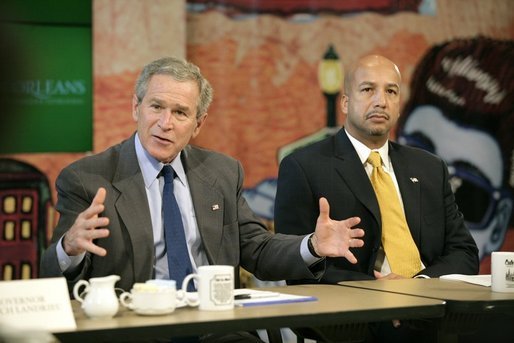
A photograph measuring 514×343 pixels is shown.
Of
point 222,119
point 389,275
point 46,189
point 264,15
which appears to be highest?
point 264,15

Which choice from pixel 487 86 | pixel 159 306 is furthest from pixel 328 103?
pixel 159 306

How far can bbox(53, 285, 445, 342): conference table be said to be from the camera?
1.92 m

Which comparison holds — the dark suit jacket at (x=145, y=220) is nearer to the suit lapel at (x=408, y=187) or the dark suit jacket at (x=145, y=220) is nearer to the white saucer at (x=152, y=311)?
the white saucer at (x=152, y=311)

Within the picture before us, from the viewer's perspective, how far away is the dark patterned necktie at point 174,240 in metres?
2.89

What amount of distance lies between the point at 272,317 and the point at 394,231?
5.24 feet

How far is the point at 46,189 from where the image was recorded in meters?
4.58

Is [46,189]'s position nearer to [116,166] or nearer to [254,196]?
[254,196]

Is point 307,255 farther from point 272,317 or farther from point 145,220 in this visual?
point 272,317

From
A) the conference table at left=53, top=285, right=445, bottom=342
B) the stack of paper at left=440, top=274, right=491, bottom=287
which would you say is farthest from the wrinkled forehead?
the conference table at left=53, top=285, right=445, bottom=342

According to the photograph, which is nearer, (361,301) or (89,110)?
(361,301)

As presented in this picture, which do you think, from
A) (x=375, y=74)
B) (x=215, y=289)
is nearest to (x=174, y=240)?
(x=215, y=289)

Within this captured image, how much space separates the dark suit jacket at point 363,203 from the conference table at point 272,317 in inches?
37.2

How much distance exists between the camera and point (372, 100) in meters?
3.83

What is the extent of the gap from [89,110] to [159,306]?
2.76 m
